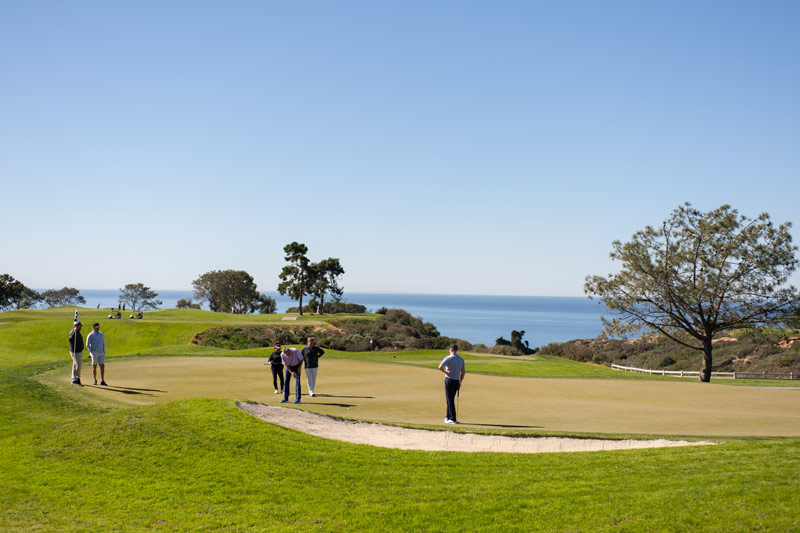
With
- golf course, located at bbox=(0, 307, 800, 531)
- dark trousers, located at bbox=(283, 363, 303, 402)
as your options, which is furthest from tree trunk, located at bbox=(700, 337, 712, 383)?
dark trousers, located at bbox=(283, 363, 303, 402)

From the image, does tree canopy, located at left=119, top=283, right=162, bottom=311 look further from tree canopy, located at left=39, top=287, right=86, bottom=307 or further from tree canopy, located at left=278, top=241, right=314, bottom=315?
tree canopy, located at left=278, top=241, right=314, bottom=315

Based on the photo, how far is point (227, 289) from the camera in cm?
11556

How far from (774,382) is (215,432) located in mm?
29061

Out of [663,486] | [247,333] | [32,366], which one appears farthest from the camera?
[247,333]

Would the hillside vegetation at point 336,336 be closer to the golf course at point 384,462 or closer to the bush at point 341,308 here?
the golf course at point 384,462

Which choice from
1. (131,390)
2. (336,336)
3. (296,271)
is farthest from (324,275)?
(131,390)

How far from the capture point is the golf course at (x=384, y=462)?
32.0ft

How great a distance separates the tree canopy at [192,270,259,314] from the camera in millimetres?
115438

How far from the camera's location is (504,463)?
42.7 ft

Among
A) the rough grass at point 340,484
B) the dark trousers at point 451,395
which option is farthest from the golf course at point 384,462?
the dark trousers at point 451,395

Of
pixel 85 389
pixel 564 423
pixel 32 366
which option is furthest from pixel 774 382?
pixel 32 366

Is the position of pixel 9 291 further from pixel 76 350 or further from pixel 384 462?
pixel 384 462

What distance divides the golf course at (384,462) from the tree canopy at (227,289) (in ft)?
308

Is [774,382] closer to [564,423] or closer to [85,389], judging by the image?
[564,423]
